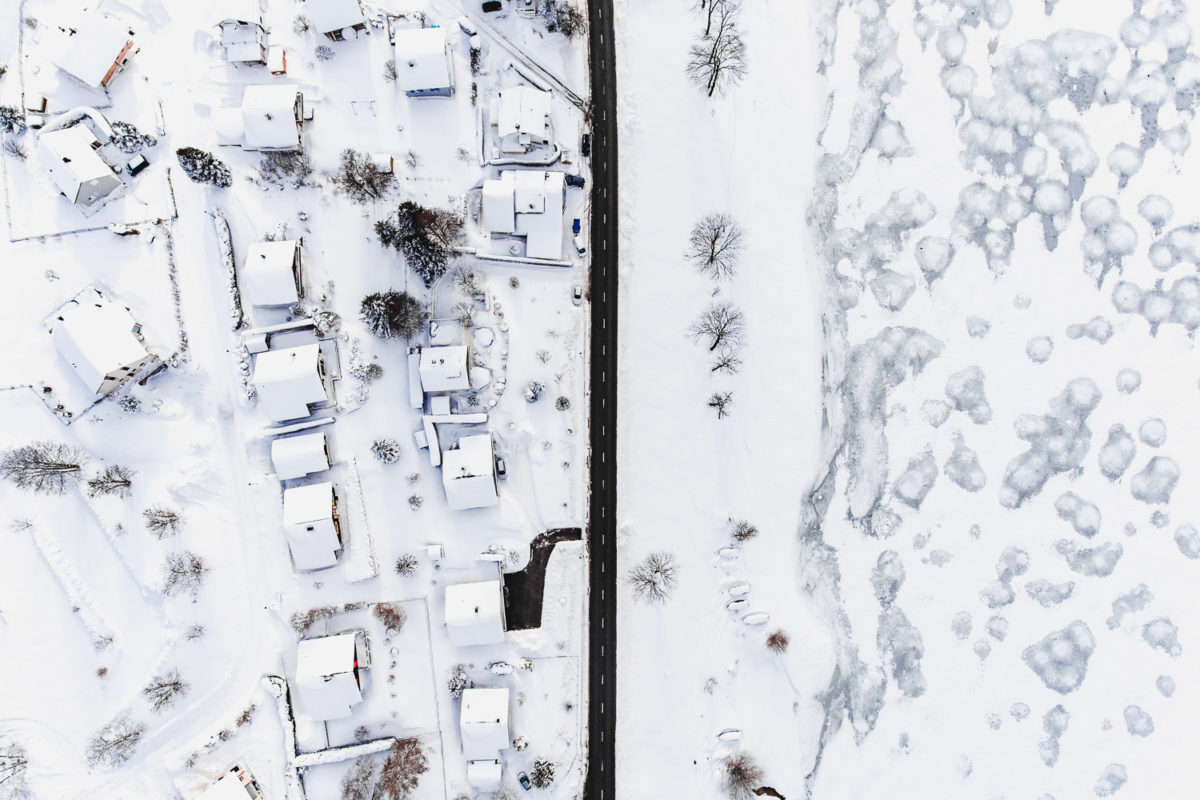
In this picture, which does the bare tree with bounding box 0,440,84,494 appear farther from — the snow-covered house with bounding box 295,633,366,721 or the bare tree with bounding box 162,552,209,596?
the snow-covered house with bounding box 295,633,366,721

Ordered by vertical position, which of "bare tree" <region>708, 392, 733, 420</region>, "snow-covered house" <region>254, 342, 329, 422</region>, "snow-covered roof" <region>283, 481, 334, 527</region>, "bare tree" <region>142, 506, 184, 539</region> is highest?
"snow-covered house" <region>254, 342, 329, 422</region>

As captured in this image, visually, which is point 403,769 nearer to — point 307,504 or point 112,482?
point 307,504

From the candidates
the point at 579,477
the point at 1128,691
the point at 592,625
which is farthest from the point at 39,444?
the point at 1128,691

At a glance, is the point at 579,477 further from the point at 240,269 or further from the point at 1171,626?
the point at 1171,626

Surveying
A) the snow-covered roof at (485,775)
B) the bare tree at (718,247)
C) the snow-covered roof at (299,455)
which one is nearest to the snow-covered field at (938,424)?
the bare tree at (718,247)

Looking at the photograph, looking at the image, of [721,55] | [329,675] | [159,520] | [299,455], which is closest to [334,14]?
[721,55]

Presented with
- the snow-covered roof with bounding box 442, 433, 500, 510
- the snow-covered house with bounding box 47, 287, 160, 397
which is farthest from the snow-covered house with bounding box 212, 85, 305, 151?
the snow-covered roof with bounding box 442, 433, 500, 510

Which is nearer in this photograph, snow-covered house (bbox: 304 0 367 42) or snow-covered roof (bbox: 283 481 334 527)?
snow-covered roof (bbox: 283 481 334 527)
